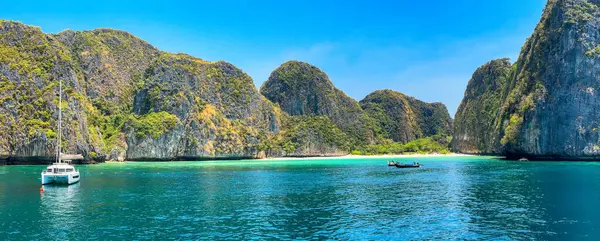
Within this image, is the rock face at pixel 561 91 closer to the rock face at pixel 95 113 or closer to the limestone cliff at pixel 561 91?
the limestone cliff at pixel 561 91

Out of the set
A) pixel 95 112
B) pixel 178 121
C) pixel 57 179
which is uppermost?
pixel 95 112

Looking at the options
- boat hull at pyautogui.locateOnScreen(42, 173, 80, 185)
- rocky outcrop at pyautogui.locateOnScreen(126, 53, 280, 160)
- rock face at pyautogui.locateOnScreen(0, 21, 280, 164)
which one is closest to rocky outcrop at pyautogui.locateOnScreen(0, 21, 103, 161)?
rock face at pyautogui.locateOnScreen(0, 21, 280, 164)

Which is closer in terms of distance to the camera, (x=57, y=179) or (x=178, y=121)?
(x=57, y=179)

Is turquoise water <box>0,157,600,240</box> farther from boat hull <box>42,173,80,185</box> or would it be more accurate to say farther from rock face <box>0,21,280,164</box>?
rock face <box>0,21,280,164</box>

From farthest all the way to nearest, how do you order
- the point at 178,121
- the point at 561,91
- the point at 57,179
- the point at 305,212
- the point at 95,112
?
1. the point at 178,121
2. the point at 95,112
3. the point at 561,91
4. the point at 57,179
5. the point at 305,212

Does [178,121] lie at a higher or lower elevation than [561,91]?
lower

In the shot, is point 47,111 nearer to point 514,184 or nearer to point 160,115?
point 160,115

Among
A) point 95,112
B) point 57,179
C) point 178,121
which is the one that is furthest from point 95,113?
point 57,179

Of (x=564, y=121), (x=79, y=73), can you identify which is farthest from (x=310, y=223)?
(x=79, y=73)

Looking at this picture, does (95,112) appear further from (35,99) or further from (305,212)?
(305,212)

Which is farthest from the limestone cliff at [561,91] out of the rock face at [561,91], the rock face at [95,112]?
the rock face at [95,112]

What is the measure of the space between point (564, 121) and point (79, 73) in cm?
17608

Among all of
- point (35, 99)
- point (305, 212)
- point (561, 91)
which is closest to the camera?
point (305, 212)

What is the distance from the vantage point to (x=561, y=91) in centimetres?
13088
